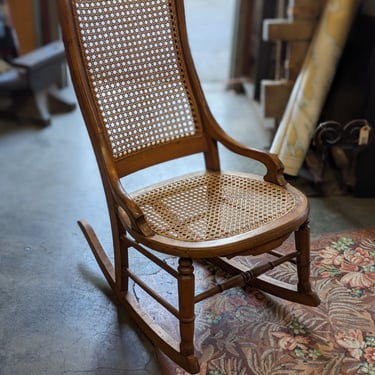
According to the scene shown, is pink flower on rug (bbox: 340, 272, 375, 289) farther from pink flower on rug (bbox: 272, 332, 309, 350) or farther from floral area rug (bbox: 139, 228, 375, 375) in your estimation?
pink flower on rug (bbox: 272, 332, 309, 350)

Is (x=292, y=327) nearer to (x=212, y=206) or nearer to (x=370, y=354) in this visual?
(x=370, y=354)

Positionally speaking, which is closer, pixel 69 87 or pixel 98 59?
pixel 98 59

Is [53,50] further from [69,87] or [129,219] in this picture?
[129,219]

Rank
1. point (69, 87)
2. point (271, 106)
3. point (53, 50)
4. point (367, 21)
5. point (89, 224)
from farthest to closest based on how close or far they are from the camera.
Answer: point (69, 87), point (53, 50), point (271, 106), point (367, 21), point (89, 224)

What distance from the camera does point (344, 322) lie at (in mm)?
1868

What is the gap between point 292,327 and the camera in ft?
6.03

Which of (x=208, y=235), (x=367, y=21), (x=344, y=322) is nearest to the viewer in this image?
(x=208, y=235)

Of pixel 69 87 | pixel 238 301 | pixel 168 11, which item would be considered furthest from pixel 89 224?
pixel 69 87

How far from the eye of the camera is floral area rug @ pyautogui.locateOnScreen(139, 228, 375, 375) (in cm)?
169

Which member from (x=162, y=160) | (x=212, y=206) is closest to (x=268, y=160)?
(x=212, y=206)

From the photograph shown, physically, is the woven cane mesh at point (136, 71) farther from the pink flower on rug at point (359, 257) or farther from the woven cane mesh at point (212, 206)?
the pink flower on rug at point (359, 257)

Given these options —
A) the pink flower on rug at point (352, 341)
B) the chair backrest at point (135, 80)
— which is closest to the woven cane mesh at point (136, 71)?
the chair backrest at point (135, 80)

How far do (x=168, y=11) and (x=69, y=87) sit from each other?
7.48 ft

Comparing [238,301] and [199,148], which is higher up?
[199,148]
